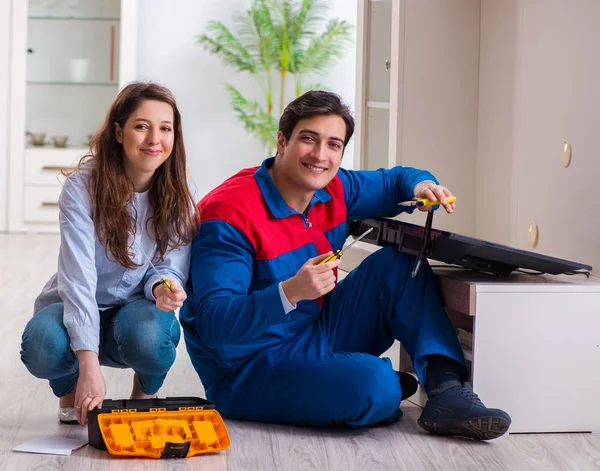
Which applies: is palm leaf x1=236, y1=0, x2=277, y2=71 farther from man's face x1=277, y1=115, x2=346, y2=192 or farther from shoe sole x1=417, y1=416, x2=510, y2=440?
shoe sole x1=417, y1=416, x2=510, y2=440

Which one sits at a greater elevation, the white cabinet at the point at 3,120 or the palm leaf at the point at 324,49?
the palm leaf at the point at 324,49

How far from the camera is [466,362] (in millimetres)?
2330

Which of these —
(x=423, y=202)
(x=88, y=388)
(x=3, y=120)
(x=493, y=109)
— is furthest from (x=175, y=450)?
(x=3, y=120)

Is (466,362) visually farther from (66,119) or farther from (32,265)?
(66,119)

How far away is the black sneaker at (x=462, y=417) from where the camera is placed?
2100 mm

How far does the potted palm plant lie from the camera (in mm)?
6344

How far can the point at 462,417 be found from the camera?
2.14 meters

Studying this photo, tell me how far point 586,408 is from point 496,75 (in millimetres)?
1515

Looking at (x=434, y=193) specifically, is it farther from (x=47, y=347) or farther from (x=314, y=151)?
(x=47, y=347)

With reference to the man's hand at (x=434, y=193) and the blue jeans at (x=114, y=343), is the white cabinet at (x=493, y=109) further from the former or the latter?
the blue jeans at (x=114, y=343)

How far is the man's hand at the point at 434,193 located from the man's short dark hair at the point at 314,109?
0.71ft

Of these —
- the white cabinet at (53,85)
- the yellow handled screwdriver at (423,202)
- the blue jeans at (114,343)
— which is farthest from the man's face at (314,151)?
the white cabinet at (53,85)

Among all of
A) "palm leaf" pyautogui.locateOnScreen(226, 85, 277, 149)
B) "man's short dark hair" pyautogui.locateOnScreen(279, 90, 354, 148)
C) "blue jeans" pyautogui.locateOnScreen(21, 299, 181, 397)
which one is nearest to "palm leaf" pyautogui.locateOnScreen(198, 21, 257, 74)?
"palm leaf" pyautogui.locateOnScreen(226, 85, 277, 149)

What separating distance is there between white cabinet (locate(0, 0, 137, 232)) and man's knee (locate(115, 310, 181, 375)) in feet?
12.9
